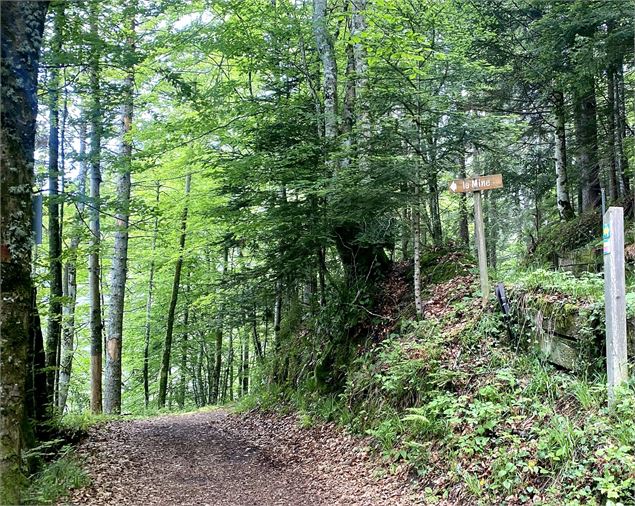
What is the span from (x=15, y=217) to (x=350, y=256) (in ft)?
24.2

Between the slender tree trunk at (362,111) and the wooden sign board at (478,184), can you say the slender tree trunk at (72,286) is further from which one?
the wooden sign board at (478,184)

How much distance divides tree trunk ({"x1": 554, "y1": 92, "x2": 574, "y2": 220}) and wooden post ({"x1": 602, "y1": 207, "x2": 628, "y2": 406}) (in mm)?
8194

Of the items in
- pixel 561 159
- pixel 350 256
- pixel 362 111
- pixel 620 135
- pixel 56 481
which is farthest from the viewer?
pixel 561 159

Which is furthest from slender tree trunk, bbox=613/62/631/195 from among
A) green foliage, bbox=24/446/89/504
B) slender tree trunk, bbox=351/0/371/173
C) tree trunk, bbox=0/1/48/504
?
green foliage, bbox=24/446/89/504

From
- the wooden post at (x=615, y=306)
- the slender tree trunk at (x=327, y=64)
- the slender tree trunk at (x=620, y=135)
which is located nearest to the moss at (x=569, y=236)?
the slender tree trunk at (x=620, y=135)

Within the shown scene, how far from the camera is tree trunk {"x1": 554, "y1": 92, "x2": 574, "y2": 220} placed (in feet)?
38.9

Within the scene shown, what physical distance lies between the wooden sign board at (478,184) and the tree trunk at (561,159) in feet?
19.0

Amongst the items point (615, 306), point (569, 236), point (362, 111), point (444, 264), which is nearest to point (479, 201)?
point (444, 264)

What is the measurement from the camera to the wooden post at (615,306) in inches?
184

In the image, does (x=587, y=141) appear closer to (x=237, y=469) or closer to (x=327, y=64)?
(x=327, y=64)

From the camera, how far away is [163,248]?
60.7 ft

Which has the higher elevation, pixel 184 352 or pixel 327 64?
pixel 327 64

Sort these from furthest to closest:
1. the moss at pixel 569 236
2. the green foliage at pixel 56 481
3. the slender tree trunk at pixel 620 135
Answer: the moss at pixel 569 236 < the slender tree trunk at pixel 620 135 < the green foliage at pixel 56 481

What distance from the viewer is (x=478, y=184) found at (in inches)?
295
